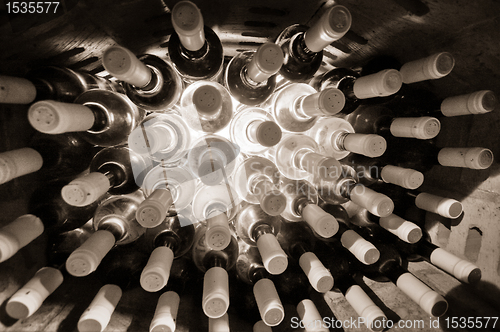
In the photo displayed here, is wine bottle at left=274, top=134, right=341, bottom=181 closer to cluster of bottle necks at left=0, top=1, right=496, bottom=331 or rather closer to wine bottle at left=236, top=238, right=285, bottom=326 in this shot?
Answer: cluster of bottle necks at left=0, top=1, right=496, bottom=331

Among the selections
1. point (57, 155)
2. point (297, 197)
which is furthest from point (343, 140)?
point (57, 155)

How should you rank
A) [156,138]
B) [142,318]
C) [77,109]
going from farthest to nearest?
[142,318] < [156,138] < [77,109]

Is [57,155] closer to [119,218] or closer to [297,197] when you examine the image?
[119,218]

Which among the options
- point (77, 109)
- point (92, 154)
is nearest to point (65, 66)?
point (92, 154)

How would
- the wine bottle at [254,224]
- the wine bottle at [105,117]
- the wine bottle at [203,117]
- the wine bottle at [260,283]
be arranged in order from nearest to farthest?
the wine bottle at [105,117], the wine bottle at [260,283], the wine bottle at [203,117], the wine bottle at [254,224]

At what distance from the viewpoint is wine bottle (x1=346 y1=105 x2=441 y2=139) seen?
95 centimetres

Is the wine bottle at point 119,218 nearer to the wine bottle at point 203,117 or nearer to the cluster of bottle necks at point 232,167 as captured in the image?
the cluster of bottle necks at point 232,167

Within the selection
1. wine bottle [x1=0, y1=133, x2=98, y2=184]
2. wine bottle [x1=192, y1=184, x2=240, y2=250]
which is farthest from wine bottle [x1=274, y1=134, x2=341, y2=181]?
wine bottle [x1=0, y1=133, x2=98, y2=184]

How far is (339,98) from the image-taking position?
796 mm

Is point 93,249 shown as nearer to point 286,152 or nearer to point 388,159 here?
point 286,152

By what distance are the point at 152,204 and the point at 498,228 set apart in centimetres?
135

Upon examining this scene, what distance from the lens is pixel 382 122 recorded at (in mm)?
1188

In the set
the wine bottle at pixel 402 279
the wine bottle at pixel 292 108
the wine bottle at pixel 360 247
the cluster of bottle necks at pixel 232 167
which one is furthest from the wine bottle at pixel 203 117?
the wine bottle at pixel 402 279

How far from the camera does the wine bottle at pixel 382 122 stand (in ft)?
3.12
